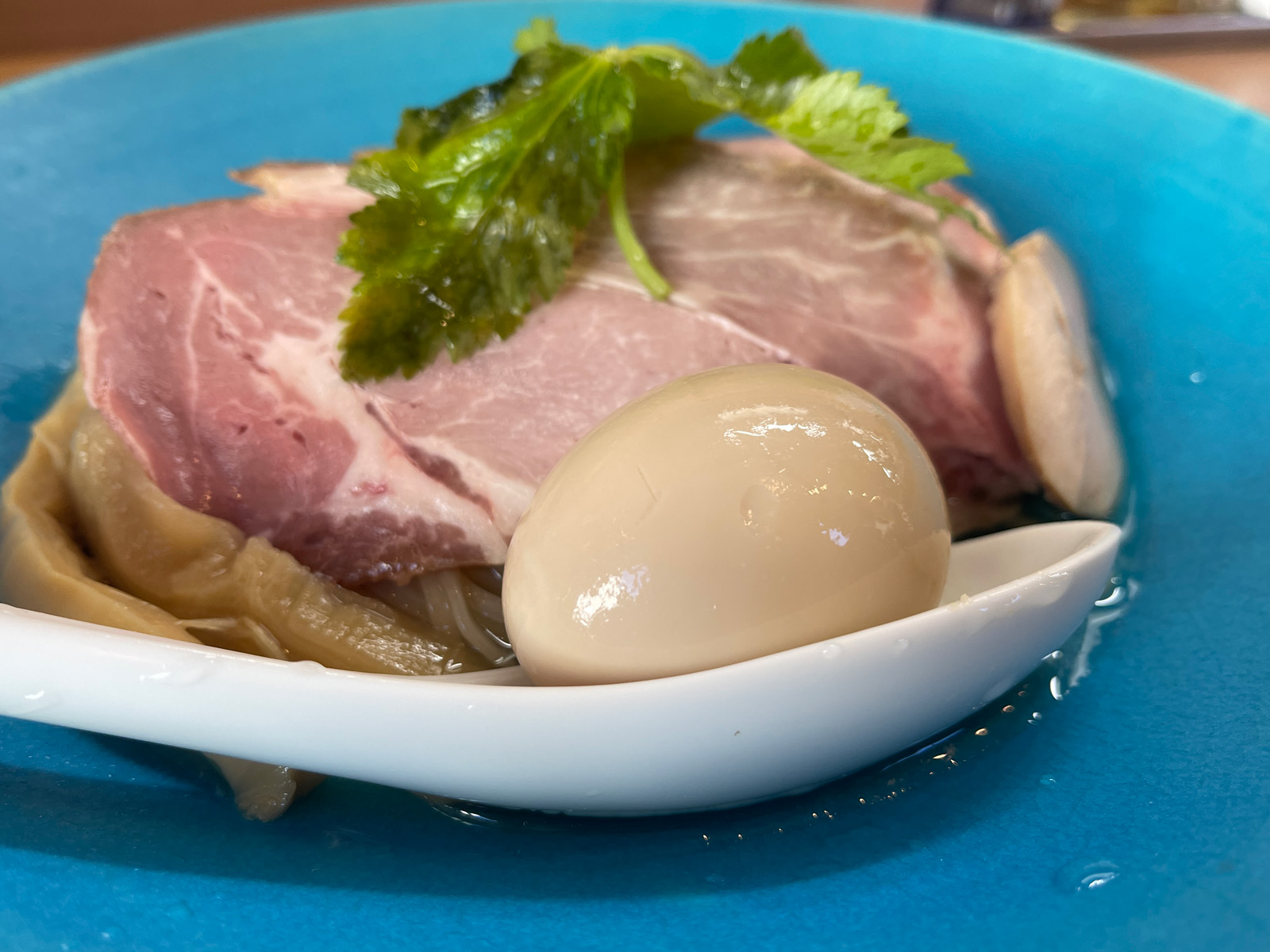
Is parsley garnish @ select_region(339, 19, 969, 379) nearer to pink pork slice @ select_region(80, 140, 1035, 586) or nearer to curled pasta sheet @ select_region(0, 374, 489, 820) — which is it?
pink pork slice @ select_region(80, 140, 1035, 586)

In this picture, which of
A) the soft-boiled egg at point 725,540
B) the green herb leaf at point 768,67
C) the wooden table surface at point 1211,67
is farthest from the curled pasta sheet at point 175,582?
the wooden table surface at point 1211,67

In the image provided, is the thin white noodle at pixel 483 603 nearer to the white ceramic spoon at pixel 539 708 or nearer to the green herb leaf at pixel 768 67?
the white ceramic spoon at pixel 539 708

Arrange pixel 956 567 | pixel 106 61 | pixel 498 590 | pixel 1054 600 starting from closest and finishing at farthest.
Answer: pixel 1054 600
pixel 956 567
pixel 498 590
pixel 106 61

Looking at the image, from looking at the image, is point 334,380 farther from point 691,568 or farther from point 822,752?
point 822,752

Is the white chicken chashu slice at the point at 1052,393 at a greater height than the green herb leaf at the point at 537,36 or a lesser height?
lesser

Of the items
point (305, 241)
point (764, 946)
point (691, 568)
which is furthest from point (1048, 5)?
point (764, 946)

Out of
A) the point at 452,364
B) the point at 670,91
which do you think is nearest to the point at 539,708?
the point at 452,364
